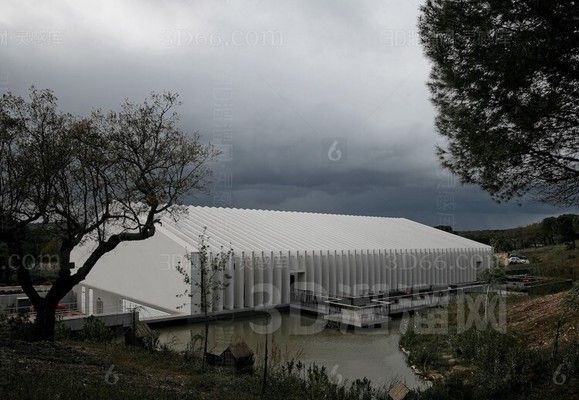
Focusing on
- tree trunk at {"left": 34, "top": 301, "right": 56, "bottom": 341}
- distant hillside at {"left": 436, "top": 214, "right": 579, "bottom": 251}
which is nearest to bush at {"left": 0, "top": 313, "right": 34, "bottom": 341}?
tree trunk at {"left": 34, "top": 301, "right": 56, "bottom": 341}

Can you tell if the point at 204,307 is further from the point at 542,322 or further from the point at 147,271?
the point at 147,271

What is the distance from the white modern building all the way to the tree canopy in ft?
35.9

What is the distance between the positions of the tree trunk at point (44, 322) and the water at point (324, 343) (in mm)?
3288

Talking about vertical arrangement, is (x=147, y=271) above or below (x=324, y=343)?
above

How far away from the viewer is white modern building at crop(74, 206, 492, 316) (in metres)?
20.5

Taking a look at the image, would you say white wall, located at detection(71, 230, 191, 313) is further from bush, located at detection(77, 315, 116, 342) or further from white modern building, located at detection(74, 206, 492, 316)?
bush, located at detection(77, 315, 116, 342)

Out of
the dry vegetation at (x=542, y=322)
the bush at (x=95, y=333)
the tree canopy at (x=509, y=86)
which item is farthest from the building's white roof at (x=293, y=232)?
the tree canopy at (x=509, y=86)

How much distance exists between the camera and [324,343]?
1463 cm

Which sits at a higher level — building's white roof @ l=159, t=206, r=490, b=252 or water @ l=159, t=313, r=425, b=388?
building's white roof @ l=159, t=206, r=490, b=252

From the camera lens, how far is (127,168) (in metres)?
11.7

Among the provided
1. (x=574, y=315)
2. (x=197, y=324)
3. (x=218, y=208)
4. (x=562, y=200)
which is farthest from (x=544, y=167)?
(x=218, y=208)

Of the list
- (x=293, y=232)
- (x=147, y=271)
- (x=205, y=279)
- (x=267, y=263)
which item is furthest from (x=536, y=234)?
(x=205, y=279)

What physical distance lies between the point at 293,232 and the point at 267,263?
595cm

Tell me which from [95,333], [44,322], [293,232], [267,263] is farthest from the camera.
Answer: [293,232]
